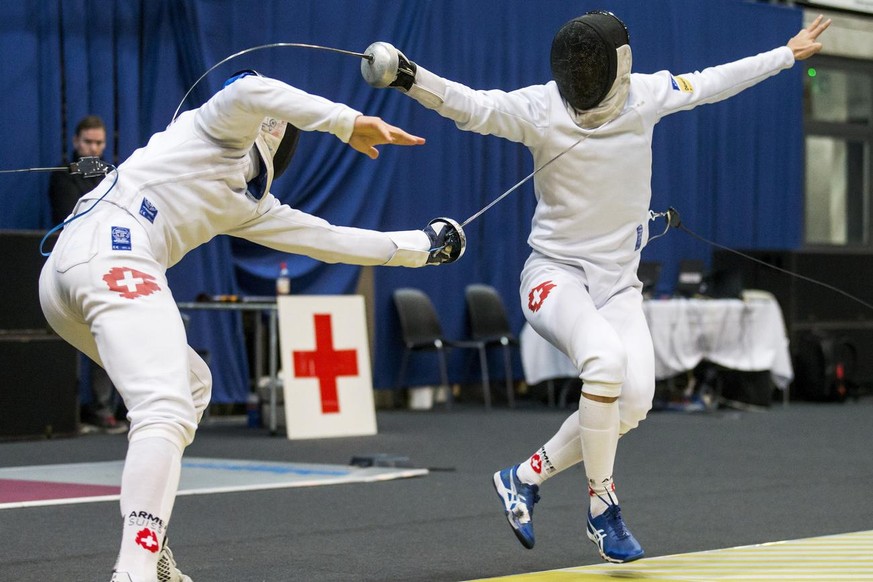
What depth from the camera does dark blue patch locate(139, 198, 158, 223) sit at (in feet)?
8.13

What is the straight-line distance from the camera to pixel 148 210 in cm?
249

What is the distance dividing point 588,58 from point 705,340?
5118 millimetres

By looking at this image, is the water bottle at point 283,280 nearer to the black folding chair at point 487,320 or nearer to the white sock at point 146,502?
the black folding chair at point 487,320

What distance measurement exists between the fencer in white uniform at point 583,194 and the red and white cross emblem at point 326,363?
10.2ft

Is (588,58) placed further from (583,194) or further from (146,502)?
(146,502)

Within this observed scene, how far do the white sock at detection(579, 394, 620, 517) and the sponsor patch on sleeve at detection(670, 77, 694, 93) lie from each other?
851 millimetres

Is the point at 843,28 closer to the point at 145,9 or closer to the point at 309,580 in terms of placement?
the point at 145,9

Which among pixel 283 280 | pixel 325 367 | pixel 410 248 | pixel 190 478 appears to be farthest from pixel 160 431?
pixel 283 280

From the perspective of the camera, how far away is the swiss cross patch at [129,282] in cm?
235

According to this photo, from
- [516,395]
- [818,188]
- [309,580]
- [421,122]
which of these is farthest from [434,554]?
[818,188]

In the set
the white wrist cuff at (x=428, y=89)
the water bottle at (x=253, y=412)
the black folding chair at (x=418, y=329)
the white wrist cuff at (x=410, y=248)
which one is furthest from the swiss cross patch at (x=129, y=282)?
the black folding chair at (x=418, y=329)

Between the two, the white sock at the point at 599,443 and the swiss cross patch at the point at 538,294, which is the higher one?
the swiss cross patch at the point at 538,294

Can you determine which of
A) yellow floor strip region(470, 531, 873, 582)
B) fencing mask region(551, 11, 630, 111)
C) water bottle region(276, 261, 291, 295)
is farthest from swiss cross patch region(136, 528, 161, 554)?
water bottle region(276, 261, 291, 295)

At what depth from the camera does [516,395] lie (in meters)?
9.06
